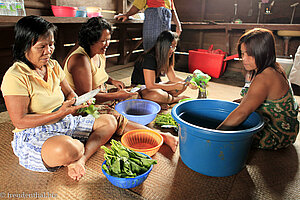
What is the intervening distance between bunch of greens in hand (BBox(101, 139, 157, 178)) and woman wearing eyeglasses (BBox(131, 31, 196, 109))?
1.17 m

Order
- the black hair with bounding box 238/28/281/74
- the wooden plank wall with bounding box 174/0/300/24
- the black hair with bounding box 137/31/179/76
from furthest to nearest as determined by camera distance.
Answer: the wooden plank wall with bounding box 174/0/300/24, the black hair with bounding box 137/31/179/76, the black hair with bounding box 238/28/281/74

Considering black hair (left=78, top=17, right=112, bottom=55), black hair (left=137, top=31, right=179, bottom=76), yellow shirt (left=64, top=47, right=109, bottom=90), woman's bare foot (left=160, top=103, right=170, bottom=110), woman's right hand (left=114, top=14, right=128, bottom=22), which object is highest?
woman's right hand (left=114, top=14, right=128, bottom=22)

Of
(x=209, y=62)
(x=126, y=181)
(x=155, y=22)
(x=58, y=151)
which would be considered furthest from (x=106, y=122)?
(x=209, y=62)

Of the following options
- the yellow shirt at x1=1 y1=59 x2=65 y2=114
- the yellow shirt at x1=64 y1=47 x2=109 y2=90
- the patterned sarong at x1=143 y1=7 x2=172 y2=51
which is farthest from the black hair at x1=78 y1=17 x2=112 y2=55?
the patterned sarong at x1=143 y1=7 x2=172 y2=51

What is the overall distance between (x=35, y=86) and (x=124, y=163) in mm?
687

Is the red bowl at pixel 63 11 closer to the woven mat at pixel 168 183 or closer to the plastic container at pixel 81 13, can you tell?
the plastic container at pixel 81 13

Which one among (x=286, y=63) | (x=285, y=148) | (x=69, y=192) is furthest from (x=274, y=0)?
(x=69, y=192)

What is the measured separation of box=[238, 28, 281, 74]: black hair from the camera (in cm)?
147

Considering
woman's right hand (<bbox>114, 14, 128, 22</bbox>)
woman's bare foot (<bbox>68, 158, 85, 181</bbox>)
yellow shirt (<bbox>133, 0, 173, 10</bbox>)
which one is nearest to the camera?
woman's bare foot (<bbox>68, 158, 85, 181</bbox>)

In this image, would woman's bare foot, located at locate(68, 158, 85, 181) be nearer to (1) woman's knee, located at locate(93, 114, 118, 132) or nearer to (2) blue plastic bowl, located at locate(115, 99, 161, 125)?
(1) woman's knee, located at locate(93, 114, 118, 132)

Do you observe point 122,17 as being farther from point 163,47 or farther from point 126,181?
point 126,181

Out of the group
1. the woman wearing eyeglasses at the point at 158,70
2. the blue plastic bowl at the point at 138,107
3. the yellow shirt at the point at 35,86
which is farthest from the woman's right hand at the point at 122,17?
the yellow shirt at the point at 35,86

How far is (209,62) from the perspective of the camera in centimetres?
420

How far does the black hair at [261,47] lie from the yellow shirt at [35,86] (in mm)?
1327
